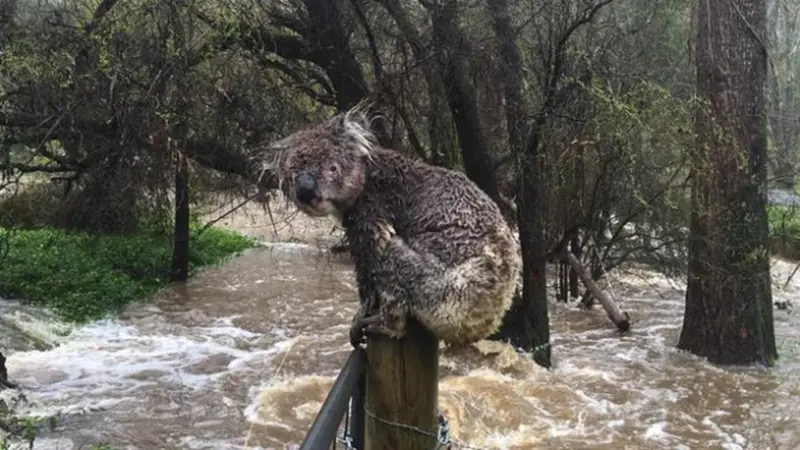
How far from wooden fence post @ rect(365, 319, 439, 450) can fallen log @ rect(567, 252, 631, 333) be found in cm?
957

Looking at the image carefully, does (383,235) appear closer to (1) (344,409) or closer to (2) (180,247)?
(1) (344,409)

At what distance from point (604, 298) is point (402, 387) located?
9.84 m

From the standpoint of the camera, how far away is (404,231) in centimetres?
216

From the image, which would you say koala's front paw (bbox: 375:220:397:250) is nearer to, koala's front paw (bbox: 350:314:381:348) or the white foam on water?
koala's front paw (bbox: 350:314:381:348)

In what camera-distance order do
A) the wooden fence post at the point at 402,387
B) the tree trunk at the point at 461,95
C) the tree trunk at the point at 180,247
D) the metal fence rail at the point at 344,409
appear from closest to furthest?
the metal fence rail at the point at 344,409
the wooden fence post at the point at 402,387
the tree trunk at the point at 461,95
the tree trunk at the point at 180,247

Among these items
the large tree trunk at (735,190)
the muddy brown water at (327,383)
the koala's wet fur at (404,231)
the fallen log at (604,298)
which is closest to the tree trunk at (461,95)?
the muddy brown water at (327,383)

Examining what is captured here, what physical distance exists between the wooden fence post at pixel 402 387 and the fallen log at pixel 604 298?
957 cm

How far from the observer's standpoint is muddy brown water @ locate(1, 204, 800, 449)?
275 inches

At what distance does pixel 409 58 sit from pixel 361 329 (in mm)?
6273

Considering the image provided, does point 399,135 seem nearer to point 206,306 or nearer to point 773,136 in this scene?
point 206,306

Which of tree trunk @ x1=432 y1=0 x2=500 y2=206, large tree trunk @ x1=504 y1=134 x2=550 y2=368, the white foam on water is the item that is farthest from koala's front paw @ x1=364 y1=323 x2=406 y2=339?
the white foam on water

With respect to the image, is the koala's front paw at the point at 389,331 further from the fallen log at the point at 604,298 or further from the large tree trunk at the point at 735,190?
the fallen log at the point at 604,298

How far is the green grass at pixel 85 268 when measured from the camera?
11867 millimetres

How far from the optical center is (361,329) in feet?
6.84
